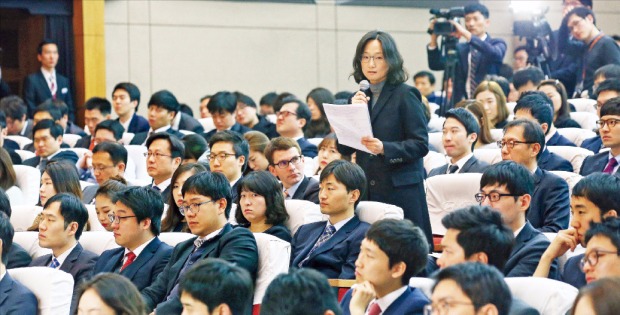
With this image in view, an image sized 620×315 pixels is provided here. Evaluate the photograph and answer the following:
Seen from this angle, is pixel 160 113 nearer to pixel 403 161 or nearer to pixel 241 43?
pixel 241 43

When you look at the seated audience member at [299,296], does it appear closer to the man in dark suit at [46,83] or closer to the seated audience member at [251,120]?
the seated audience member at [251,120]

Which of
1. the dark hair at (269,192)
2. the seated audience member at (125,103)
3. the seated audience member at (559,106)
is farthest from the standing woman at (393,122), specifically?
the seated audience member at (125,103)

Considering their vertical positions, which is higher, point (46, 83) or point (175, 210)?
point (46, 83)

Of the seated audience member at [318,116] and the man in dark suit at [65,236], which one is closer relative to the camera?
the man in dark suit at [65,236]

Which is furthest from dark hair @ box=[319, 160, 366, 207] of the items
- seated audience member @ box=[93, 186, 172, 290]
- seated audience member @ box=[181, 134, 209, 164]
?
seated audience member @ box=[181, 134, 209, 164]

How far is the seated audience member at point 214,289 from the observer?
11.0 ft

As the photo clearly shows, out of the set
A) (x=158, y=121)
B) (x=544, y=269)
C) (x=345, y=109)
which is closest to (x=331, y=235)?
(x=345, y=109)

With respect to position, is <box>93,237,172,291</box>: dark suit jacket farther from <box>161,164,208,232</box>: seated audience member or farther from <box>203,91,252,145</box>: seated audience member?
<box>203,91,252,145</box>: seated audience member

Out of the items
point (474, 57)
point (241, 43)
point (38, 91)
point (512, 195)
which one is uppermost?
point (241, 43)

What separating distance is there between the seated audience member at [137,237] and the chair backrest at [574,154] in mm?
2208

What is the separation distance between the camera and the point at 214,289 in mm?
3369

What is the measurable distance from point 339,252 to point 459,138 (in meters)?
1.44

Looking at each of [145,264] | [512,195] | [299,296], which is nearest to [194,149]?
[145,264]

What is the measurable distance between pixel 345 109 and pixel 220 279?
1628mm
